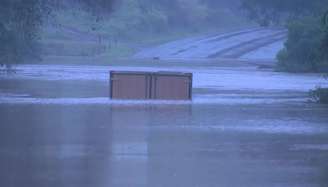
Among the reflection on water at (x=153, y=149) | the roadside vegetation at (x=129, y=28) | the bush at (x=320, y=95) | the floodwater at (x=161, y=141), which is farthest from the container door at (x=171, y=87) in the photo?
the roadside vegetation at (x=129, y=28)

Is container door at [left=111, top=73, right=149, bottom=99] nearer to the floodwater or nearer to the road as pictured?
the floodwater

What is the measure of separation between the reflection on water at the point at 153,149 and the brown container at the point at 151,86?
4.69m

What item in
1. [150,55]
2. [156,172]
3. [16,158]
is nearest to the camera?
[156,172]

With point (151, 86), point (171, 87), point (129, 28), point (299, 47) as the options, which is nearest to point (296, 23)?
point (299, 47)

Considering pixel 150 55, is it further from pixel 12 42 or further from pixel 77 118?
pixel 77 118

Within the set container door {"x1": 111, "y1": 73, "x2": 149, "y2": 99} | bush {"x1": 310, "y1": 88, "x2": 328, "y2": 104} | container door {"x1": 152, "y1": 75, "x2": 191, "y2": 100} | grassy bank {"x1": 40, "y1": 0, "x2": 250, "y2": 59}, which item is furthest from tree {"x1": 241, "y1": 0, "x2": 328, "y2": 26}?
grassy bank {"x1": 40, "y1": 0, "x2": 250, "y2": 59}

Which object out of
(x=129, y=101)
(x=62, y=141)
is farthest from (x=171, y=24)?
(x=62, y=141)

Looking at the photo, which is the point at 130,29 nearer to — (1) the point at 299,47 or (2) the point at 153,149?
(1) the point at 299,47

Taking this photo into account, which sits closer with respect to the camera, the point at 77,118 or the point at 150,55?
the point at 77,118

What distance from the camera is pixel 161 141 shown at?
17.4 m

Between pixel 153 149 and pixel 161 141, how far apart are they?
1199 millimetres

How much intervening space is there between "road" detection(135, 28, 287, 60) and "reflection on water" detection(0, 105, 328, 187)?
5108 centimetres

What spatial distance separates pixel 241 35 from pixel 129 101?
64.3 m

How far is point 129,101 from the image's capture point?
91.8ft
